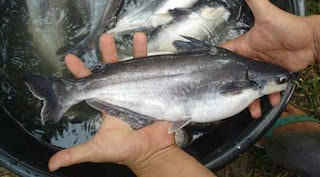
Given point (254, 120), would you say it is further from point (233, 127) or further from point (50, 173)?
point (50, 173)

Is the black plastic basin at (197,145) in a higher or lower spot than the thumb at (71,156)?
lower

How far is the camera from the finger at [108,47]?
2.17 meters

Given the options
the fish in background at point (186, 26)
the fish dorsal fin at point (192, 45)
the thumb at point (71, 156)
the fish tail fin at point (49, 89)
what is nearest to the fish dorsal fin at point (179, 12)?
the fish in background at point (186, 26)

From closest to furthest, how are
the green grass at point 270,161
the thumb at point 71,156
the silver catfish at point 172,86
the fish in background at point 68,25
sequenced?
the thumb at point 71,156, the silver catfish at point 172,86, the fish in background at point 68,25, the green grass at point 270,161

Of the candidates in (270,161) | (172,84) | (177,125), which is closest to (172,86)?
(172,84)

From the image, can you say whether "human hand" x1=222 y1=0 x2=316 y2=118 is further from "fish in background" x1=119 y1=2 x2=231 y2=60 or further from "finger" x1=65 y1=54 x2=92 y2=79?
"finger" x1=65 y1=54 x2=92 y2=79

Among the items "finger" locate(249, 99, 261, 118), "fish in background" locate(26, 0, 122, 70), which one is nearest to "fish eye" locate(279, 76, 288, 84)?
"finger" locate(249, 99, 261, 118)

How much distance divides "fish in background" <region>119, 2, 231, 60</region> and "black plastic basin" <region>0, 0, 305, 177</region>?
35cm

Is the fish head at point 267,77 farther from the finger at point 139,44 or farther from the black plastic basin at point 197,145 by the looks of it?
the finger at point 139,44

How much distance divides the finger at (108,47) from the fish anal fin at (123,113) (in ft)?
0.87

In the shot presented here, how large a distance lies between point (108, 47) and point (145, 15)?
49 cm

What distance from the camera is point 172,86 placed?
6.64 feet

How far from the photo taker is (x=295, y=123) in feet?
8.57

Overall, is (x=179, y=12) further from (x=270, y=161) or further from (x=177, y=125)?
(x=270, y=161)
